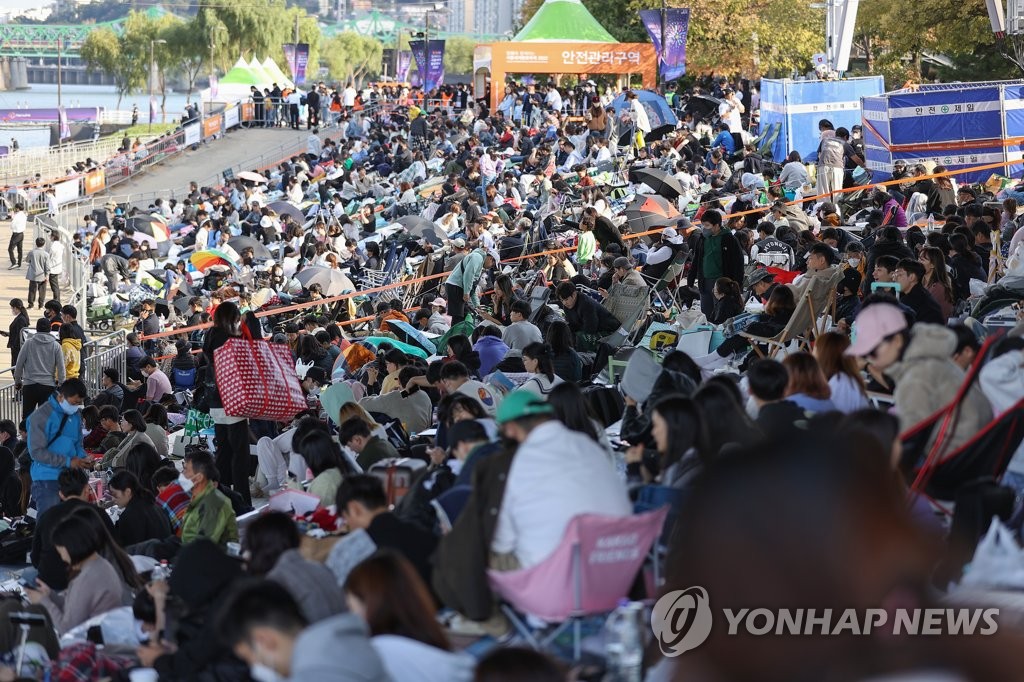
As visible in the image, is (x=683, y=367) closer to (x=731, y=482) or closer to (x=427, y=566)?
(x=427, y=566)

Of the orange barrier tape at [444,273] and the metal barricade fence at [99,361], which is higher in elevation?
the orange barrier tape at [444,273]

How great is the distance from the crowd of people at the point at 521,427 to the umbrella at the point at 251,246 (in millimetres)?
1276

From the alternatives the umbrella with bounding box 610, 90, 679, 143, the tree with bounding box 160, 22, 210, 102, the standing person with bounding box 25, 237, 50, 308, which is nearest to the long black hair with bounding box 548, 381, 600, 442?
the standing person with bounding box 25, 237, 50, 308

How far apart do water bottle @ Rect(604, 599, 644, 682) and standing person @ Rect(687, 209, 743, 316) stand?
7.70 m

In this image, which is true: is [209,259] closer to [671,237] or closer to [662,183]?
[662,183]

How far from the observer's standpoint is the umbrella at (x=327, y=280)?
59.5 ft

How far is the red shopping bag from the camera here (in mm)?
9133

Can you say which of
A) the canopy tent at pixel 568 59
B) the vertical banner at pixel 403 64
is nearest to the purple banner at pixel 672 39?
the canopy tent at pixel 568 59

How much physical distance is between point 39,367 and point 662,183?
10.7m

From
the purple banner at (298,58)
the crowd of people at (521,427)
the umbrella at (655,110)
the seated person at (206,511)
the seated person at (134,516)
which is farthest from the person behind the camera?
the purple banner at (298,58)

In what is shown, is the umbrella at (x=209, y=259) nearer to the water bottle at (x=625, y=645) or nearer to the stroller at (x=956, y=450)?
the stroller at (x=956, y=450)

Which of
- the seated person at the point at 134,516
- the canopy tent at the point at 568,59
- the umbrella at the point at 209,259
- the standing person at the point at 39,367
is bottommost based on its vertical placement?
the seated person at the point at 134,516

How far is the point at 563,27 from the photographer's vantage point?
35594 mm

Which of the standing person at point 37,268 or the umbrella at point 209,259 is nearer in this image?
the standing person at point 37,268
